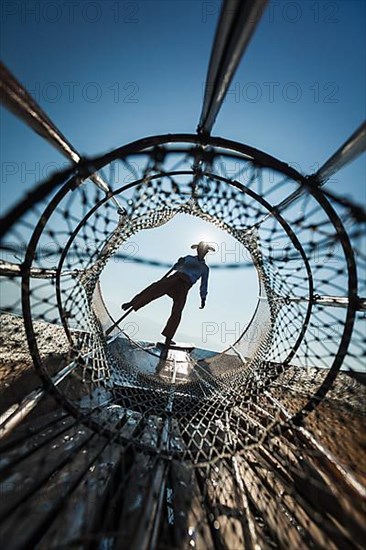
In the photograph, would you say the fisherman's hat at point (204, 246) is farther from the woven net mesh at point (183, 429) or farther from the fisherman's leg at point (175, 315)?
the woven net mesh at point (183, 429)

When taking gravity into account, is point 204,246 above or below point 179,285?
above

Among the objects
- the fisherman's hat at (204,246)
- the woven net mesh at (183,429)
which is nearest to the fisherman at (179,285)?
the fisherman's hat at (204,246)

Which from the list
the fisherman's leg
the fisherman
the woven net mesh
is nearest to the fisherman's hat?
the fisherman

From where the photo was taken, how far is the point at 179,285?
5328mm

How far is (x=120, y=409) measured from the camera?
2.30 m

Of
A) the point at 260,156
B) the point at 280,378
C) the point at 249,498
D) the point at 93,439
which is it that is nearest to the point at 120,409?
the point at 93,439

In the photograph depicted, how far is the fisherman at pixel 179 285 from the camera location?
17.0ft

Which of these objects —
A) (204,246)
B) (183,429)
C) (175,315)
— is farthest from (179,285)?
(183,429)

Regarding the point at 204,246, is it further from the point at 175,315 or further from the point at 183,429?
the point at 183,429

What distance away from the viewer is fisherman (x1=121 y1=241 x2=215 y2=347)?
204 inches

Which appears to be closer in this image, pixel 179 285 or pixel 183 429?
pixel 183 429

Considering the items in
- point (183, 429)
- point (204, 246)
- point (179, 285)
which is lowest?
point (183, 429)

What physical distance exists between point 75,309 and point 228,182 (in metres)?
1.73

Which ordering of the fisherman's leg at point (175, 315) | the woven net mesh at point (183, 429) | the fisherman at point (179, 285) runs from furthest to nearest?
the fisherman's leg at point (175, 315) < the fisherman at point (179, 285) < the woven net mesh at point (183, 429)
